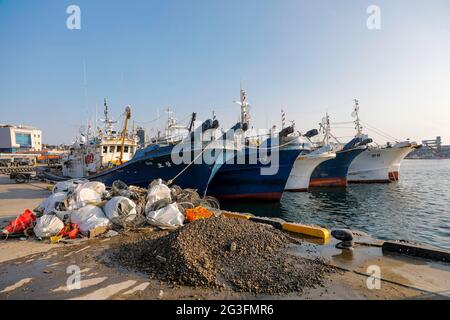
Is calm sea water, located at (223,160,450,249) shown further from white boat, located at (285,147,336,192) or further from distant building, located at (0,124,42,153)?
distant building, located at (0,124,42,153)

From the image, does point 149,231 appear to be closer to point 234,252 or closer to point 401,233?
point 234,252

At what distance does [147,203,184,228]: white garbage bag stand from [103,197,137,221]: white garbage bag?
1.43ft

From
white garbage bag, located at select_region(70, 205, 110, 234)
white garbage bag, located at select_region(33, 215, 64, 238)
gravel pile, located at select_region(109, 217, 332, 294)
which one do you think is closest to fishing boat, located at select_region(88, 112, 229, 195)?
white garbage bag, located at select_region(70, 205, 110, 234)

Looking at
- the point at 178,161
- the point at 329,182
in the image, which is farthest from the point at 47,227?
the point at 329,182

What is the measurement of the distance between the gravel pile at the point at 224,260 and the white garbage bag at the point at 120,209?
54.2 inches

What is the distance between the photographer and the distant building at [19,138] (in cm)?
6788

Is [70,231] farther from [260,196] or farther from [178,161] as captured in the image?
[260,196]

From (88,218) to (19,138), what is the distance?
270ft

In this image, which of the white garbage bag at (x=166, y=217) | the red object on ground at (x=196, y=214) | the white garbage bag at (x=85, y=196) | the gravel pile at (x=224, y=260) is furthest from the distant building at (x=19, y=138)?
the gravel pile at (x=224, y=260)

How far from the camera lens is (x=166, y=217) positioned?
680cm

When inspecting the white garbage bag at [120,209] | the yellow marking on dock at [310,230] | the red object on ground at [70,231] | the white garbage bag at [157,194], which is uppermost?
the white garbage bag at [157,194]

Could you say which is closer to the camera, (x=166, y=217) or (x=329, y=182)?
(x=166, y=217)

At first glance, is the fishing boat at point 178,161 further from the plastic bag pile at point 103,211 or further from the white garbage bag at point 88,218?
the white garbage bag at point 88,218
